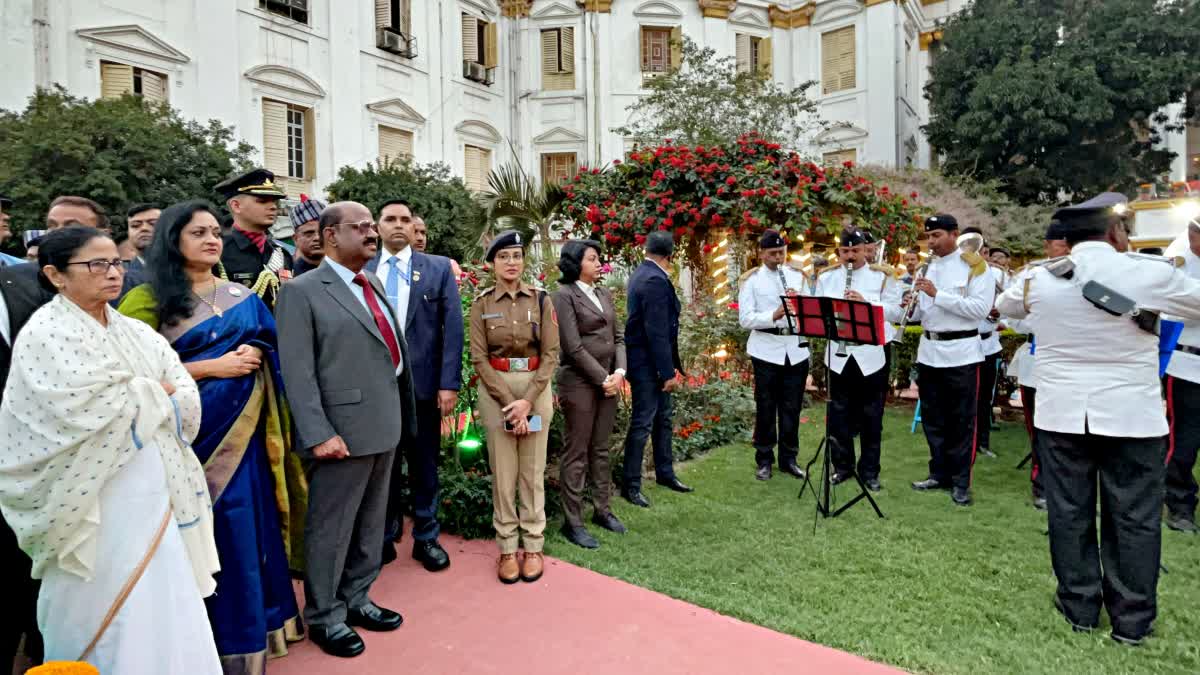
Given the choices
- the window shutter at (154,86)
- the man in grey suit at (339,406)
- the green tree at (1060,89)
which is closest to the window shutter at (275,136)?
the window shutter at (154,86)

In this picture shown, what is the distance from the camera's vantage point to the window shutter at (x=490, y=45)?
23.3 meters

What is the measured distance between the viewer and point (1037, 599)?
4176mm

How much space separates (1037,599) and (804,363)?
301 cm

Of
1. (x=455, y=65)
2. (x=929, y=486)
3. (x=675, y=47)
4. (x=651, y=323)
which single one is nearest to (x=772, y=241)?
(x=651, y=323)

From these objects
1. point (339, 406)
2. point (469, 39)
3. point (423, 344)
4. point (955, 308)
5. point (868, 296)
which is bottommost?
point (339, 406)

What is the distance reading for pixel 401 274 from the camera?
4.69 m

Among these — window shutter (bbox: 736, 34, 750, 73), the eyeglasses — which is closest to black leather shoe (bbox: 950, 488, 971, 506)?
the eyeglasses

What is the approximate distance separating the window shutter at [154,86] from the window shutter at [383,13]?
6.14 metres

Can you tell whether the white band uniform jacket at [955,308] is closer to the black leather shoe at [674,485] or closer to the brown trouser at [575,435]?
the black leather shoe at [674,485]

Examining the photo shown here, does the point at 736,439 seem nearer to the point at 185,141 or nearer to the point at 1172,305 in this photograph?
the point at 1172,305

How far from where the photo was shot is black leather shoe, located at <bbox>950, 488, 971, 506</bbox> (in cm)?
602

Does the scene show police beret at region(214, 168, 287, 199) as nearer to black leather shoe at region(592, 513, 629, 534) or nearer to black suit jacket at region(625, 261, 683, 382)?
black suit jacket at region(625, 261, 683, 382)

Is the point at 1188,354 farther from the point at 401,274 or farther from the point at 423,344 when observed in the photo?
the point at 401,274

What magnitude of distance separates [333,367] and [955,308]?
479 cm
